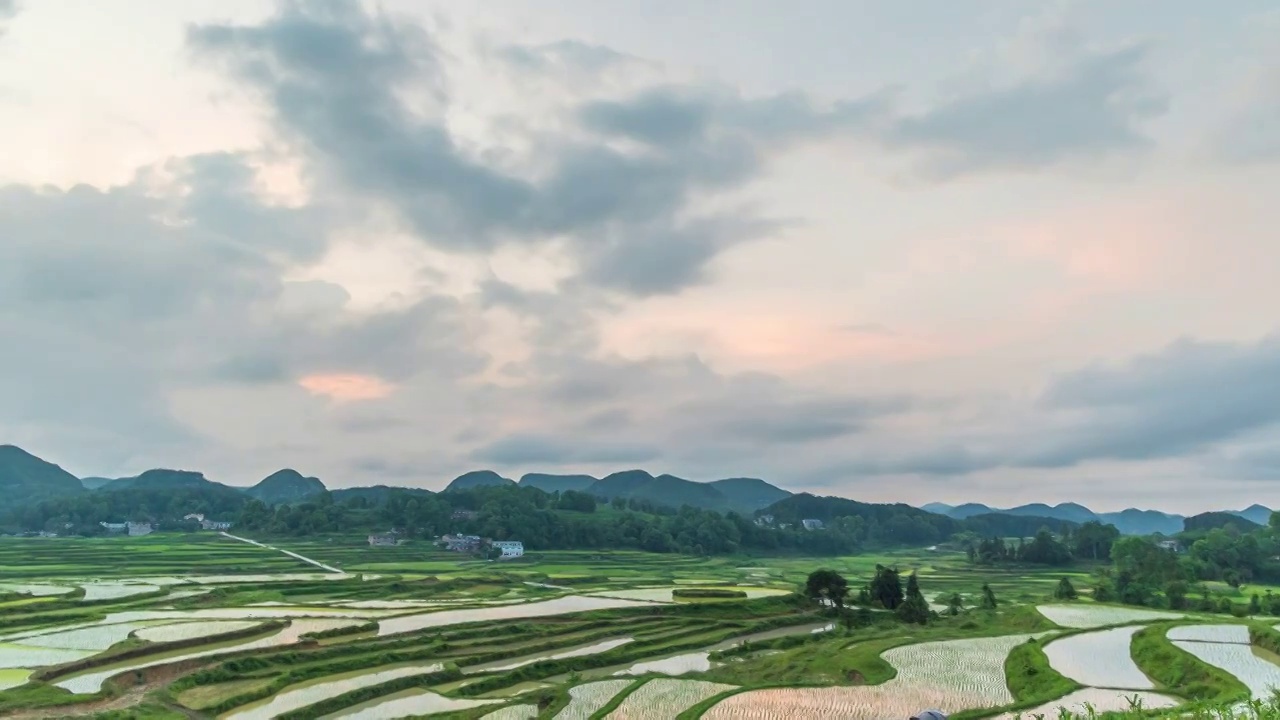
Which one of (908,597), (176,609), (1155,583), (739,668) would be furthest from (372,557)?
(1155,583)

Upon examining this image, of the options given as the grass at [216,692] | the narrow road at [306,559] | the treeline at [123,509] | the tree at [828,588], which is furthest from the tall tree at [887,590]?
the treeline at [123,509]

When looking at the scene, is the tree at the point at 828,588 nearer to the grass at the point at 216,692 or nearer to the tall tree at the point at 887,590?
the tall tree at the point at 887,590

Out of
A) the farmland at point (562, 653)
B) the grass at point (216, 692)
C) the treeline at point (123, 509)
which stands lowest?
the grass at point (216, 692)

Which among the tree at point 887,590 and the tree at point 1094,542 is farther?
the tree at point 1094,542

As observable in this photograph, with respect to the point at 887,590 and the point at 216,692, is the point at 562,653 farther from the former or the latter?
the point at 887,590

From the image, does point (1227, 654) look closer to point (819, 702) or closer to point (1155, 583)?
point (819, 702)

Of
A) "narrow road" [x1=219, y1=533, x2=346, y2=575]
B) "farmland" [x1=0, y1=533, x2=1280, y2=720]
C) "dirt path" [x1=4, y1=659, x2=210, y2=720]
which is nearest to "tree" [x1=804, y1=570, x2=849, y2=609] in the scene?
"farmland" [x1=0, y1=533, x2=1280, y2=720]

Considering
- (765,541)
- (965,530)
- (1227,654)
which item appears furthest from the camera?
(965,530)
